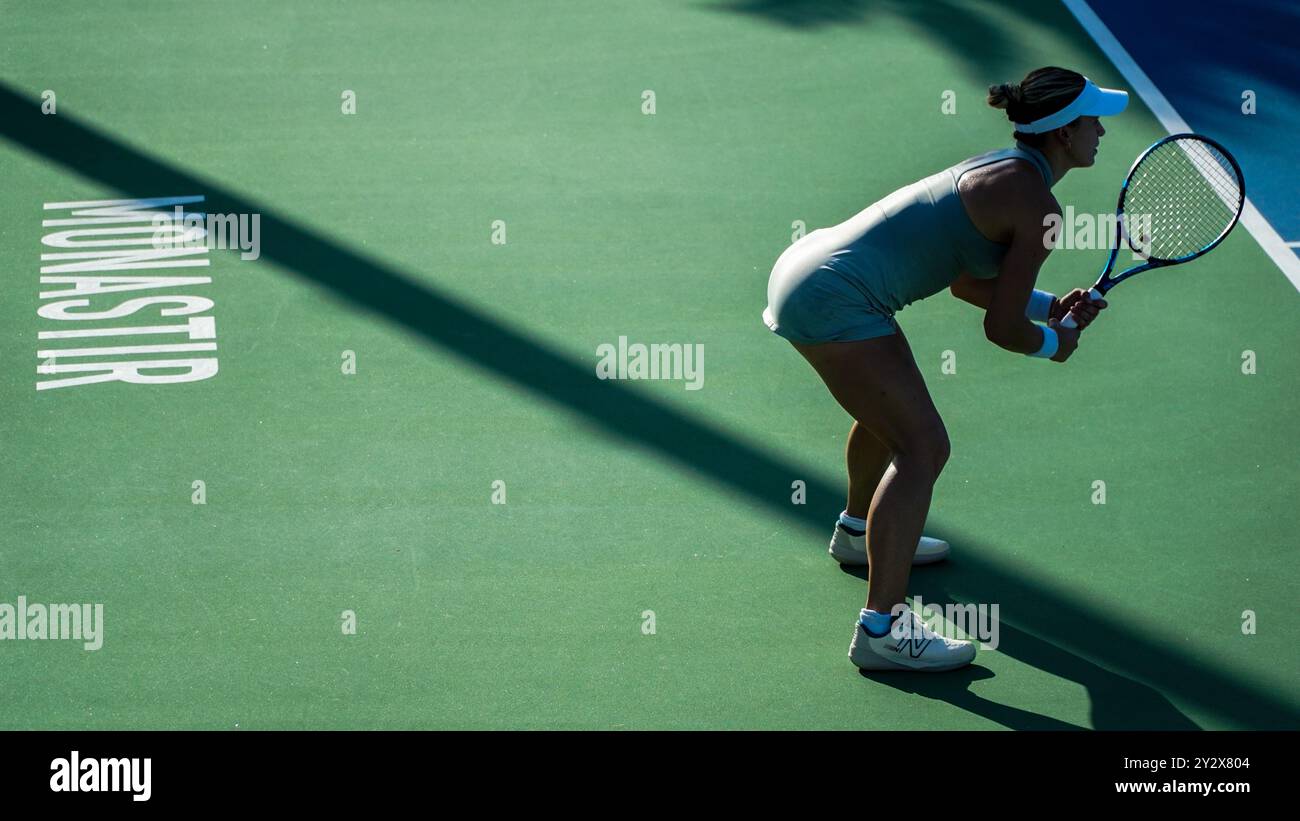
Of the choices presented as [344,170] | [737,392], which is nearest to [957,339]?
[737,392]

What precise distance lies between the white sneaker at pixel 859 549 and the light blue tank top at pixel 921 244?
1035mm

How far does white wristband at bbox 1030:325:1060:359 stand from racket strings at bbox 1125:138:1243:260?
3.12 ft

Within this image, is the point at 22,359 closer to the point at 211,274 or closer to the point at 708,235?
the point at 211,274

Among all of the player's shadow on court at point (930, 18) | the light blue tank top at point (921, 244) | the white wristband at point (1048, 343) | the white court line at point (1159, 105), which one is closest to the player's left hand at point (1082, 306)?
the white wristband at point (1048, 343)

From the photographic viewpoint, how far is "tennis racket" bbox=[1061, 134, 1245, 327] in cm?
563

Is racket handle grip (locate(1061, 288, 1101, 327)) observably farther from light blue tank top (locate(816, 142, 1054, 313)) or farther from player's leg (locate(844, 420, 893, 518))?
player's leg (locate(844, 420, 893, 518))

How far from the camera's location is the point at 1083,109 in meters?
4.52

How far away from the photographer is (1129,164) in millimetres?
8320

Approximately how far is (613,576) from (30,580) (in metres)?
2.05

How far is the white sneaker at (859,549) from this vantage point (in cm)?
538

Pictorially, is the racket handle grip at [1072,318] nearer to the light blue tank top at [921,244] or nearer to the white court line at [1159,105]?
the light blue tank top at [921,244]

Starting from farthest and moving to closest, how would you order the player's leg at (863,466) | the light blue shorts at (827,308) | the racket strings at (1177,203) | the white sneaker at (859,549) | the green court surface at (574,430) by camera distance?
the racket strings at (1177,203), the white sneaker at (859,549), the player's leg at (863,466), the green court surface at (574,430), the light blue shorts at (827,308)

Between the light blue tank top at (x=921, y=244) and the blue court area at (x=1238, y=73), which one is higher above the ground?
the blue court area at (x=1238, y=73)

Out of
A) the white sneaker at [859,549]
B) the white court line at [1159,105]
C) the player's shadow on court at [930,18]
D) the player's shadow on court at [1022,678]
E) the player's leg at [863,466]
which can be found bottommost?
the player's shadow on court at [1022,678]
